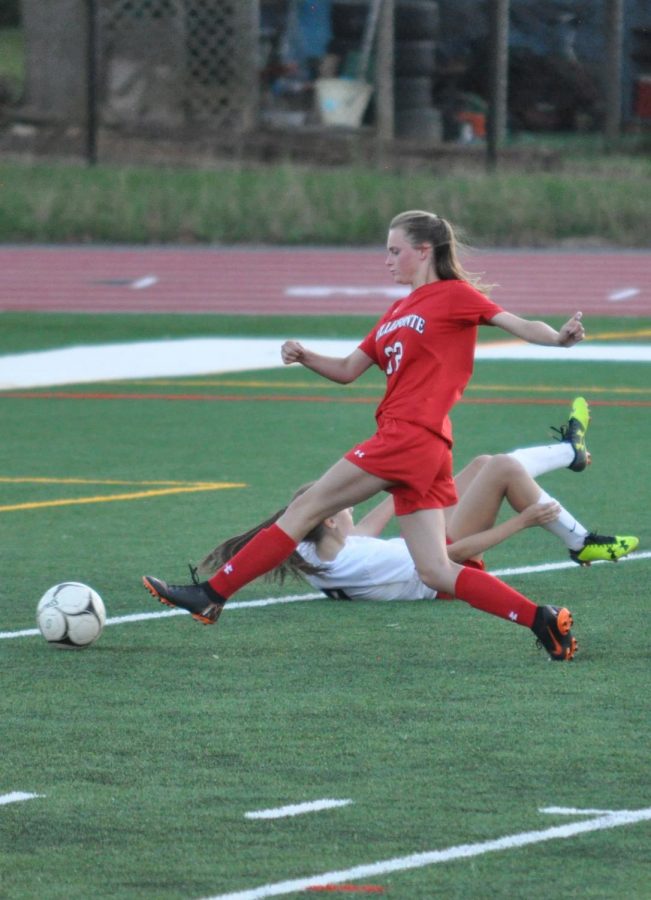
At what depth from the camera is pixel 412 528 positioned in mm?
7656

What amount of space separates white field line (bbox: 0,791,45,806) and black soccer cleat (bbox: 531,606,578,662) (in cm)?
220

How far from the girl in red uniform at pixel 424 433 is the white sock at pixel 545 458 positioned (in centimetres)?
167

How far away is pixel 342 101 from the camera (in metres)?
37.2

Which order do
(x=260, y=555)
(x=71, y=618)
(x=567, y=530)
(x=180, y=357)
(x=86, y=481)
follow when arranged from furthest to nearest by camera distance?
(x=180, y=357), (x=86, y=481), (x=567, y=530), (x=71, y=618), (x=260, y=555)

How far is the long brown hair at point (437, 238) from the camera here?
7711mm

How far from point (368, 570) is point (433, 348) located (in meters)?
1.51

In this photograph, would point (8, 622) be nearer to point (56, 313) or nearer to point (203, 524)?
point (203, 524)

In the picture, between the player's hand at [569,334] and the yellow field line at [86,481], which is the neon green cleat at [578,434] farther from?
the yellow field line at [86,481]

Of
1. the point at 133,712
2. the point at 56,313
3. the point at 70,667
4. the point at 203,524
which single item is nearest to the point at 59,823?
the point at 133,712

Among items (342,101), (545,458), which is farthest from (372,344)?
(342,101)

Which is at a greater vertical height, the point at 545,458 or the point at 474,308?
the point at 474,308

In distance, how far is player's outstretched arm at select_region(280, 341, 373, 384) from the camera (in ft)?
26.0

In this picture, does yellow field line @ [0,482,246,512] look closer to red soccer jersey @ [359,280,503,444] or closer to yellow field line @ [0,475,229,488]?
yellow field line @ [0,475,229,488]

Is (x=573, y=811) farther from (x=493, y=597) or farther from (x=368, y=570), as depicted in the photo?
(x=368, y=570)
